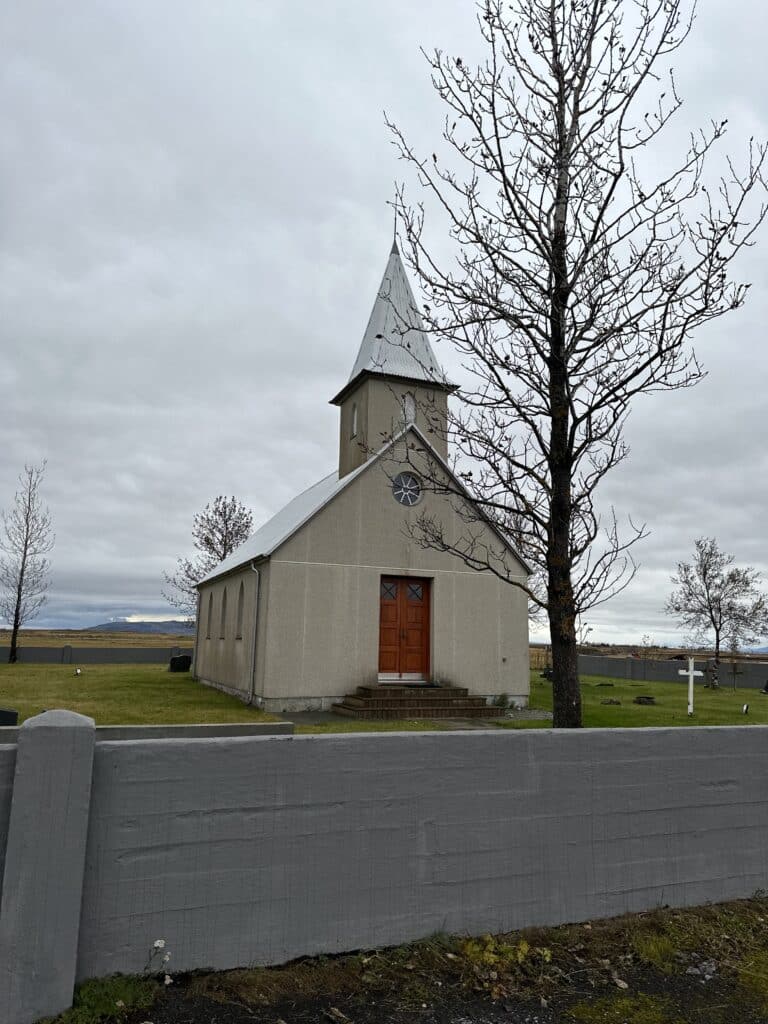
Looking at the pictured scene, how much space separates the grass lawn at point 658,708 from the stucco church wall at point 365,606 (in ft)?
7.47

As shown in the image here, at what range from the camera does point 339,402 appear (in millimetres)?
21609

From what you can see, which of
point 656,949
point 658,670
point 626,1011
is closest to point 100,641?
point 658,670

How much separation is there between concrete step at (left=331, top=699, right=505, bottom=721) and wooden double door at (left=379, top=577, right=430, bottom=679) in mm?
1354

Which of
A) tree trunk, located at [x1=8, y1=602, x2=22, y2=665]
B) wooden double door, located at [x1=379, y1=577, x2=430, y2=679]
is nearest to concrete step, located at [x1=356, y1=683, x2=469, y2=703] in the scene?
wooden double door, located at [x1=379, y1=577, x2=430, y2=679]

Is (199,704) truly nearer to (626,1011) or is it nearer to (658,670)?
(626,1011)

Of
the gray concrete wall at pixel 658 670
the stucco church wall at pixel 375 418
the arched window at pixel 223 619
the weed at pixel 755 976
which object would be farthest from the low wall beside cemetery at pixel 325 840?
the gray concrete wall at pixel 658 670

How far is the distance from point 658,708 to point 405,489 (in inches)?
366

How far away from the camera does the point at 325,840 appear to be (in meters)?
4.33

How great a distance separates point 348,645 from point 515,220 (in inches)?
405

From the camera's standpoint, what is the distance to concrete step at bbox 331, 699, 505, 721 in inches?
595

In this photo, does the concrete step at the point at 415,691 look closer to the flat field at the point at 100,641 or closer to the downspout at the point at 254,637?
the downspout at the point at 254,637

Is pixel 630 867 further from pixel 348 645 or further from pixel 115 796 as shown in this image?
pixel 348 645

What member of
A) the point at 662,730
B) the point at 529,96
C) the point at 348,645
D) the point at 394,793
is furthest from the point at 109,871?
the point at 348,645

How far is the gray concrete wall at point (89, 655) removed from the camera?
119ft
